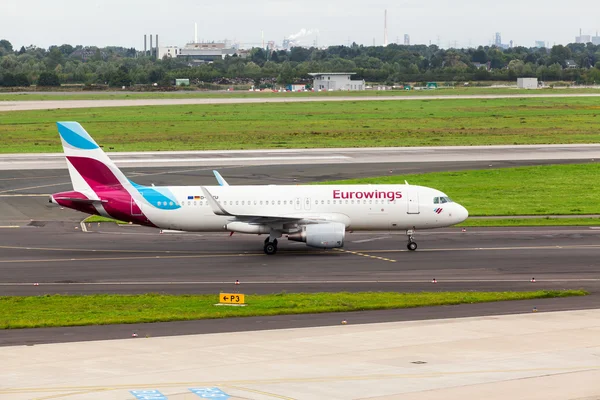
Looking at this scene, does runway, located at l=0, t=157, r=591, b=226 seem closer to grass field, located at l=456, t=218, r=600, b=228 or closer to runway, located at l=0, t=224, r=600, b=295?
runway, located at l=0, t=224, r=600, b=295

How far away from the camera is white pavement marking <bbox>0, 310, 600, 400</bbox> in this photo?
26.7 m

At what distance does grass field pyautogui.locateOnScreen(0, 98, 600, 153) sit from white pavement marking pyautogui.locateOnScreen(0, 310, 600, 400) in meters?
81.7

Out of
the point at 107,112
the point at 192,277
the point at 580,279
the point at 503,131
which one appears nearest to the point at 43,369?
the point at 192,277

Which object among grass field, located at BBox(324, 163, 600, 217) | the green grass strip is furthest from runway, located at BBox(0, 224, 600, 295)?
grass field, located at BBox(324, 163, 600, 217)

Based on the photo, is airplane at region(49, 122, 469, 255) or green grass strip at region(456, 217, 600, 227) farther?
green grass strip at region(456, 217, 600, 227)

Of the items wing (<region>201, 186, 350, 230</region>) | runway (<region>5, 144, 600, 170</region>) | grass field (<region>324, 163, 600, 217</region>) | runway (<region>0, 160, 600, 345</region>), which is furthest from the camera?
runway (<region>5, 144, 600, 170</region>)

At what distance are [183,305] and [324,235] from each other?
48.8ft

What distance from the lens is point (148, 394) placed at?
26156 millimetres

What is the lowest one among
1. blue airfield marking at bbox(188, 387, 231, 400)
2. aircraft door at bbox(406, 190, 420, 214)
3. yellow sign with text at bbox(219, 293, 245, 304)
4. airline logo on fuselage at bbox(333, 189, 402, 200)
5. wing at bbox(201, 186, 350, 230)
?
yellow sign with text at bbox(219, 293, 245, 304)

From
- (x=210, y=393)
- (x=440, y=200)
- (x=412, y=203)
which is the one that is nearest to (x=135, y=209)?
(x=412, y=203)

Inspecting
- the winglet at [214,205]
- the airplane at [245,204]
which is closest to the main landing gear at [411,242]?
the airplane at [245,204]

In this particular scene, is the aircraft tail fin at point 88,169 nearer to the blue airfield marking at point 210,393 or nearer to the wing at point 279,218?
the wing at point 279,218

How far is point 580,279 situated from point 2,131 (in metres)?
110

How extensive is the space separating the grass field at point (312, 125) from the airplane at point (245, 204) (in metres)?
58.2
